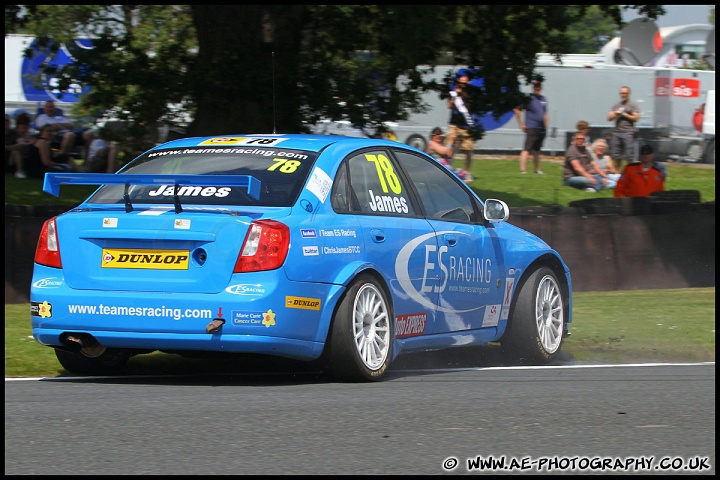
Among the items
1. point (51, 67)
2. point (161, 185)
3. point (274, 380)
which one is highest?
point (51, 67)

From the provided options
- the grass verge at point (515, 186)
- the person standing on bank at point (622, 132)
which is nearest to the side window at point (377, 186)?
the grass verge at point (515, 186)

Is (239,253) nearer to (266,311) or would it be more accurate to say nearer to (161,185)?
(266,311)

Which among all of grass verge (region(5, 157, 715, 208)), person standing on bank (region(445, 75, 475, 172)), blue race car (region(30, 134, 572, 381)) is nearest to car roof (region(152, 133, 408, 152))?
blue race car (region(30, 134, 572, 381))

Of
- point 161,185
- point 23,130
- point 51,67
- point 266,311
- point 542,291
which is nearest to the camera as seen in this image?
point 266,311

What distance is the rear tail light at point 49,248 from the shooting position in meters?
6.90

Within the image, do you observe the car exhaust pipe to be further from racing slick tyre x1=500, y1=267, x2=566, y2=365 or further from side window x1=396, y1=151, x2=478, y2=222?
racing slick tyre x1=500, y1=267, x2=566, y2=365

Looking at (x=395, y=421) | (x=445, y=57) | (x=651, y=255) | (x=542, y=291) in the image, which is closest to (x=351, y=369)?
(x=395, y=421)

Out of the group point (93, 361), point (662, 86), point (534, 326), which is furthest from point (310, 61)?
point (662, 86)

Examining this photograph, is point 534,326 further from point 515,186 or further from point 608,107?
point 608,107

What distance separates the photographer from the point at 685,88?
31.2 metres

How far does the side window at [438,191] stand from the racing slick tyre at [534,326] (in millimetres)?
700

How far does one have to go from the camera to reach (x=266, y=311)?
257 inches

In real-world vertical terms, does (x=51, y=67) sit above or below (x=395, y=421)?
above

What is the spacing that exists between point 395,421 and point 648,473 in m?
1.37
